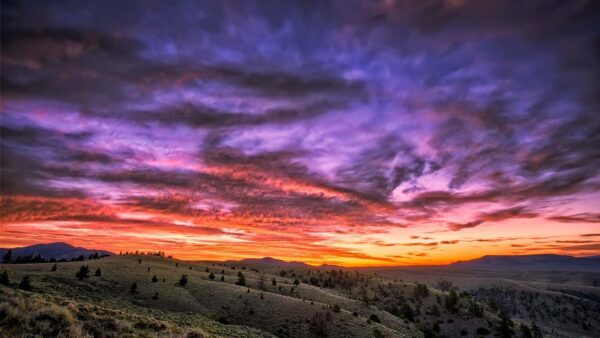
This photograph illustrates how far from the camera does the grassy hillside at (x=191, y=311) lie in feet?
58.6

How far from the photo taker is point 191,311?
33531mm

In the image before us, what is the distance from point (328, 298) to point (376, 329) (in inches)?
620

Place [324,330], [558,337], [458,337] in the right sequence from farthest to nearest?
[558,337]
[458,337]
[324,330]

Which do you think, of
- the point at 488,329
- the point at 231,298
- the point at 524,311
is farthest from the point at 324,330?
the point at 524,311

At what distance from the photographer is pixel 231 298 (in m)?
39.2

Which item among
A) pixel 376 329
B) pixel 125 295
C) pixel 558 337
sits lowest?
pixel 558 337

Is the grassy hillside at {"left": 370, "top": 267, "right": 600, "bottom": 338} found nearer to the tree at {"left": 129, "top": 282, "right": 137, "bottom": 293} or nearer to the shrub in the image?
the shrub

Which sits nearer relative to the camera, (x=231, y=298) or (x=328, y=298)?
(x=231, y=298)

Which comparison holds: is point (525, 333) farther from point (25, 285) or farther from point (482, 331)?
point (25, 285)

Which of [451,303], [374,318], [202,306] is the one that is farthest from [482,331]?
[202,306]

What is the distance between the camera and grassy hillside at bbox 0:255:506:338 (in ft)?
58.6

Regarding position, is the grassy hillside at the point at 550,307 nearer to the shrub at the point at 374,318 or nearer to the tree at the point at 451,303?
the tree at the point at 451,303

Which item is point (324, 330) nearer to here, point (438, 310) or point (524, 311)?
point (438, 310)

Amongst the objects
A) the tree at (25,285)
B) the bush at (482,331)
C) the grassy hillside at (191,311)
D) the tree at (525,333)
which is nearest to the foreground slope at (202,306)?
the grassy hillside at (191,311)
